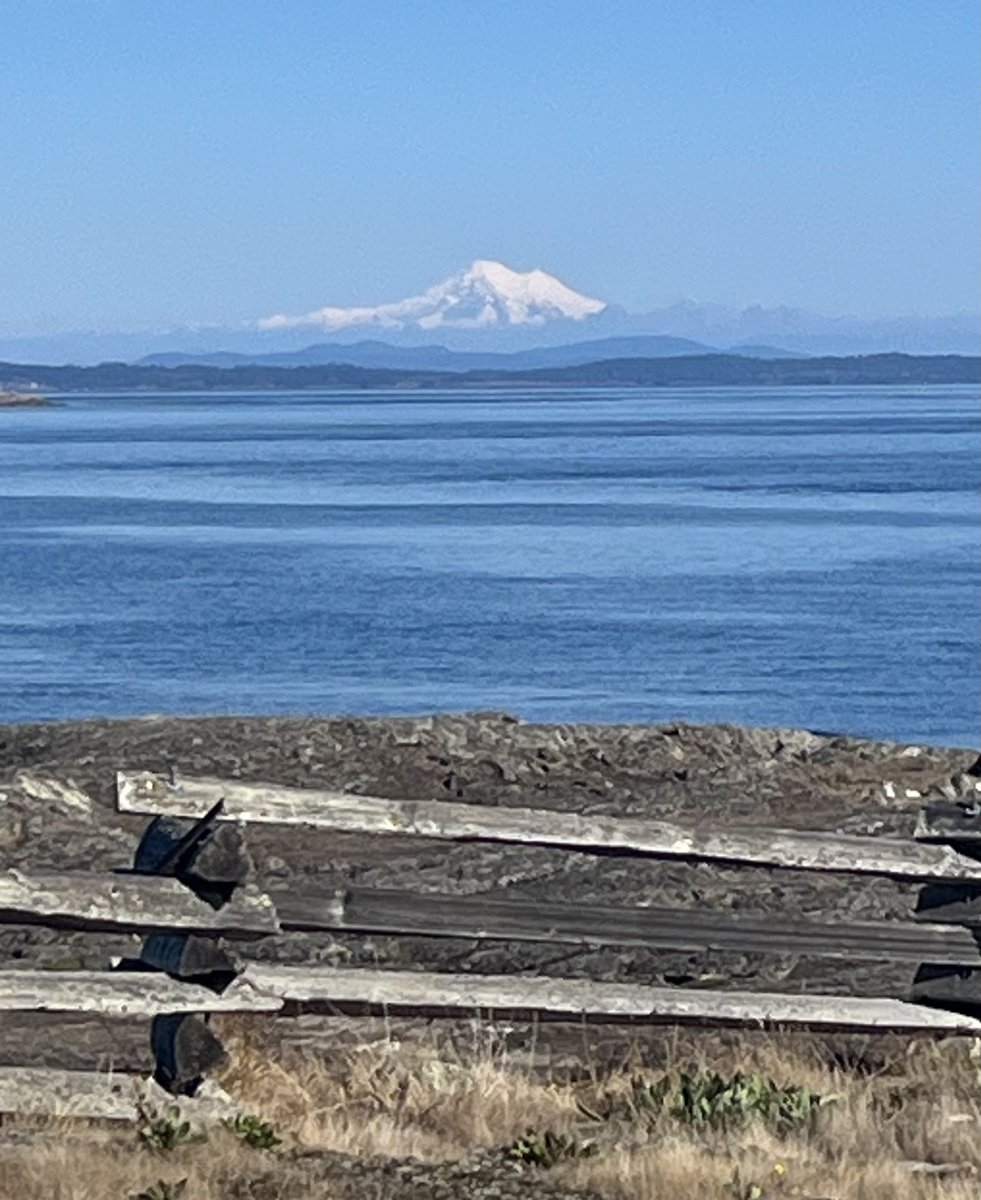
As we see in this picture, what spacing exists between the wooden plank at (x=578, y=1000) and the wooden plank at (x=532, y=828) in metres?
0.46

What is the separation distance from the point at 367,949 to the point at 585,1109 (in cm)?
434

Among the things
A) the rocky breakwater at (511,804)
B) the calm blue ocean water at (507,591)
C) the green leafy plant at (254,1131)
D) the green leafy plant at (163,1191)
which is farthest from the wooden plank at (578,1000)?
the calm blue ocean water at (507,591)

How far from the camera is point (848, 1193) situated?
591 centimetres

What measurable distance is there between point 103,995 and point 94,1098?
29cm

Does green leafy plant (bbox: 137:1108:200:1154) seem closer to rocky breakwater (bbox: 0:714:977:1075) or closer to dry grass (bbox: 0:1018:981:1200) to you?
dry grass (bbox: 0:1018:981:1200)

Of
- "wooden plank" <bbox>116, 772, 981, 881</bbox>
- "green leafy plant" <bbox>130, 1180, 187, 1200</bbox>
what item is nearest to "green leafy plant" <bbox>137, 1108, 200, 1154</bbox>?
"green leafy plant" <bbox>130, 1180, 187, 1200</bbox>

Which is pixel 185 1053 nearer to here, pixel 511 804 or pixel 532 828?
pixel 532 828

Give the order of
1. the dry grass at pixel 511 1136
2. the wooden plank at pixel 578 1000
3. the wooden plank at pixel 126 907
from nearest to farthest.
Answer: the dry grass at pixel 511 1136, the wooden plank at pixel 126 907, the wooden plank at pixel 578 1000

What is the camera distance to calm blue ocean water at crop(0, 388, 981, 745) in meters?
27.5

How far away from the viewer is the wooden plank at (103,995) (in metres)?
6.70

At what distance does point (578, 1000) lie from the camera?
712cm

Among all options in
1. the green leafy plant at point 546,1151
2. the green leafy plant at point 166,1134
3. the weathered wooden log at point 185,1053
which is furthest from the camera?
the weathered wooden log at point 185,1053

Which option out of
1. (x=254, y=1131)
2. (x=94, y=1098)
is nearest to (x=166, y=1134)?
(x=254, y=1131)

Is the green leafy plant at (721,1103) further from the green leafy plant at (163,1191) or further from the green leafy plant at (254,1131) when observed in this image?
the green leafy plant at (163,1191)
